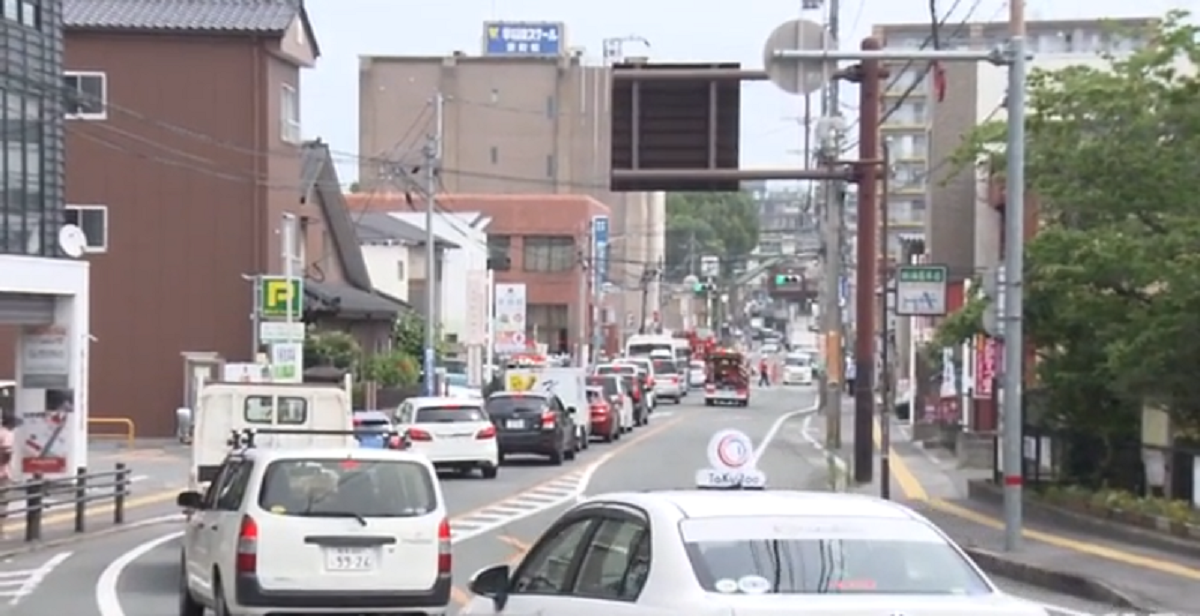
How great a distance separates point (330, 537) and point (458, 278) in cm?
7321

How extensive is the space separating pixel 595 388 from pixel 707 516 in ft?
167

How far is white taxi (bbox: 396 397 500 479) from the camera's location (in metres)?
39.8

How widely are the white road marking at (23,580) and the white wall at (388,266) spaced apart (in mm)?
56019

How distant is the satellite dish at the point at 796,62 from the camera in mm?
22594

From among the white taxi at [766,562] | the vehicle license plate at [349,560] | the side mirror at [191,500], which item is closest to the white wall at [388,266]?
the side mirror at [191,500]

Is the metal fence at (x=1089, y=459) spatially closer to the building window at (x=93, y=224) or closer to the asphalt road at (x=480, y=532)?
the asphalt road at (x=480, y=532)

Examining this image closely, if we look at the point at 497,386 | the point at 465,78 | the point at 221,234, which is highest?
the point at 465,78

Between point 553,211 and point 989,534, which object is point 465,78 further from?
point 989,534

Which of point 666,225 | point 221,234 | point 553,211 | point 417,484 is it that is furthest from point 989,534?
point 666,225

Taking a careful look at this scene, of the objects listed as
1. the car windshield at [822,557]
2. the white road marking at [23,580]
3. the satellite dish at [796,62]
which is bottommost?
the white road marking at [23,580]

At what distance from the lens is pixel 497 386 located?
222ft

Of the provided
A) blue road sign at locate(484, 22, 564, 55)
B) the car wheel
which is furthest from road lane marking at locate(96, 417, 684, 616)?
blue road sign at locate(484, 22, 564, 55)

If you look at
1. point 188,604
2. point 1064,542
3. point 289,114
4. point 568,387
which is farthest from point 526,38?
point 188,604

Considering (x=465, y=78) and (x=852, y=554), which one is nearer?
(x=852, y=554)
